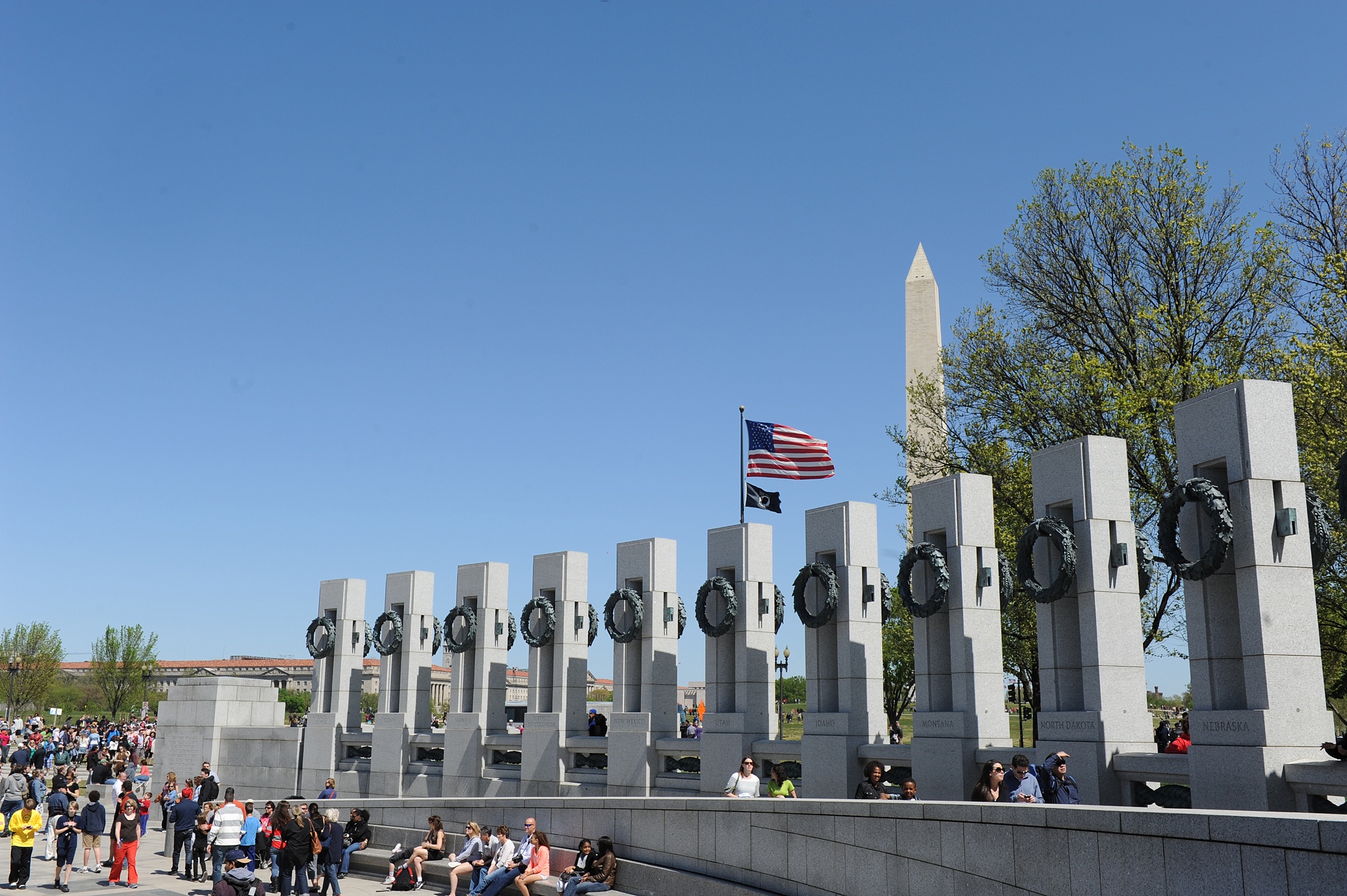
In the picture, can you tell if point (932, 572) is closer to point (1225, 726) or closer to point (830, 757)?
point (830, 757)

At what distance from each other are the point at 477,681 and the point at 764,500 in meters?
9.26

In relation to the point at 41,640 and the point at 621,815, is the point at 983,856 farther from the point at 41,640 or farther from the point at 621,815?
the point at 41,640

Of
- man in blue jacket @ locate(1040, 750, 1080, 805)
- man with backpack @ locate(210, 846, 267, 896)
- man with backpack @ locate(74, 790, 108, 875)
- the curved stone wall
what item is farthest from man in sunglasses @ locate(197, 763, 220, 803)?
man in blue jacket @ locate(1040, 750, 1080, 805)

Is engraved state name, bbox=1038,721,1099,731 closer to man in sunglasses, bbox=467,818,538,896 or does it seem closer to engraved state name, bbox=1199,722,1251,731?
engraved state name, bbox=1199,722,1251,731

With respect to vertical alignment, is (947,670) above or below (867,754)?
above

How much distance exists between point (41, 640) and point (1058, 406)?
88053 millimetres

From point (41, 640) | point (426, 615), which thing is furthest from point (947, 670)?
point (41, 640)

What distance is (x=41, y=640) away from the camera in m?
93.1

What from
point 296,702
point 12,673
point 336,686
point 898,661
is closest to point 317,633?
point 336,686

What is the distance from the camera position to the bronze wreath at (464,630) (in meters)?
30.8

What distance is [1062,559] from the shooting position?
17.5 meters

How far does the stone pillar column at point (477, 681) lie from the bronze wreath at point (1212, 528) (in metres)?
18.5

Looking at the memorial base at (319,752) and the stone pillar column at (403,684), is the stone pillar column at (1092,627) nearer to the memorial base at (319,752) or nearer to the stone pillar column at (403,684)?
the stone pillar column at (403,684)

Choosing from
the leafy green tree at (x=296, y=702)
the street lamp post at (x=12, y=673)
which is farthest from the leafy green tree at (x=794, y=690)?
the street lamp post at (x=12, y=673)
